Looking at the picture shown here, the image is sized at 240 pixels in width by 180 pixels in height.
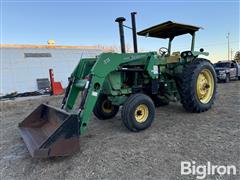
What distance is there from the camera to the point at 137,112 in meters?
3.97

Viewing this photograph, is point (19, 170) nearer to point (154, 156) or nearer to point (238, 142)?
point (154, 156)

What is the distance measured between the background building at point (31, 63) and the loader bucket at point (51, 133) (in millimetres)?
8410

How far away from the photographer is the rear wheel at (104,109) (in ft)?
16.2

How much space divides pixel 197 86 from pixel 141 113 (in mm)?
1898

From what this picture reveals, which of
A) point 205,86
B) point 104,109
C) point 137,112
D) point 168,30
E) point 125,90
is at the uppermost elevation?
point 168,30

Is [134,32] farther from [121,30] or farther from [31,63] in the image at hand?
[31,63]

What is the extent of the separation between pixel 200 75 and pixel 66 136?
3.87 meters

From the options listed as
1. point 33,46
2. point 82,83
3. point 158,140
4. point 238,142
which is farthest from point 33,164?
point 33,46

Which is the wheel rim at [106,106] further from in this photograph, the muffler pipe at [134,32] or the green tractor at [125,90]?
the muffler pipe at [134,32]

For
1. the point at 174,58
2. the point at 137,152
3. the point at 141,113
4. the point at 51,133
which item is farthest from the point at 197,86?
the point at 51,133

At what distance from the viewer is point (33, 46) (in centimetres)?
1430

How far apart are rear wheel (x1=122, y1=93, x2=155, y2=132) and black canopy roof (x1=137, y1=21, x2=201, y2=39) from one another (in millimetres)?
2037

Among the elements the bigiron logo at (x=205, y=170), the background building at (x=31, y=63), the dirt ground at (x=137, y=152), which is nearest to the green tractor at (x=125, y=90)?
the dirt ground at (x=137, y=152)

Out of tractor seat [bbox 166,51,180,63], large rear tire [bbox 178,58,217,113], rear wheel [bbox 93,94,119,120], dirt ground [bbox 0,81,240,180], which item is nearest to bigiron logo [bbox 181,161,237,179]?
dirt ground [bbox 0,81,240,180]
